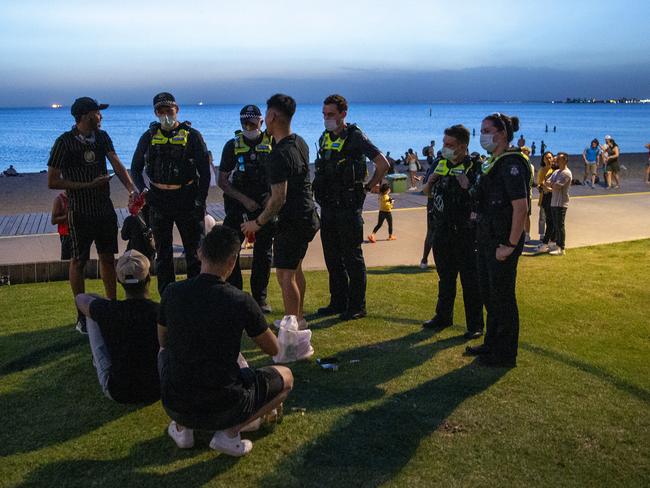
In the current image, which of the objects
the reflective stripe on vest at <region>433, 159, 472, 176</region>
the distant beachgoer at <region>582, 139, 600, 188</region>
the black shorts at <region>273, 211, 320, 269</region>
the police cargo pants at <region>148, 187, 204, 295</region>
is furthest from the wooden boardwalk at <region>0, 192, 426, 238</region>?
the reflective stripe on vest at <region>433, 159, 472, 176</region>

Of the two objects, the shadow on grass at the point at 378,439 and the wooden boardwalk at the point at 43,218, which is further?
the wooden boardwalk at the point at 43,218

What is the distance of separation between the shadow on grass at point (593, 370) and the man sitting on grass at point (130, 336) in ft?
10.3

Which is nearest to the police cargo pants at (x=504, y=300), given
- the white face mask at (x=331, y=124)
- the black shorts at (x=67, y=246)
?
the white face mask at (x=331, y=124)

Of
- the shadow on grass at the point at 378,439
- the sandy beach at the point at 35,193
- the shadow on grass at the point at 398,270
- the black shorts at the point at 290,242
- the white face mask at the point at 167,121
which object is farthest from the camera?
the sandy beach at the point at 35,193

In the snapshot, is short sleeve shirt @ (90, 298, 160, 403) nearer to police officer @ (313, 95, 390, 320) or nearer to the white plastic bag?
the white plastic bag

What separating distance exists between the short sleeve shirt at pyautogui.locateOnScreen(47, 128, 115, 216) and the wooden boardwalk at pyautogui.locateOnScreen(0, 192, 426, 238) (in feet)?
22.4

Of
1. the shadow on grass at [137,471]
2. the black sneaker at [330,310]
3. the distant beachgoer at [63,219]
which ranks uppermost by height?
the distant beachgoer at [63,219]

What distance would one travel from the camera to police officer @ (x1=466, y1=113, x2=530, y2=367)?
16.3ft

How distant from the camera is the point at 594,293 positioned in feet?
24.9

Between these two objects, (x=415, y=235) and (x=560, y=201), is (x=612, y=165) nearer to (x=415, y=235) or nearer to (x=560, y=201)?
(x=415, y=235)

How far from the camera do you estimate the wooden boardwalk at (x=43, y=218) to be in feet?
41.6

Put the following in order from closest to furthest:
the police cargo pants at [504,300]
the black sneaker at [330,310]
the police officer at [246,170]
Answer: the police cargo pants at [504,300], the police officer at [246,170], the black sneaker at [330,310]

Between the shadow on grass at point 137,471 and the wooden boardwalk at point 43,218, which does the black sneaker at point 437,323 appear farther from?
the wooden boardwalk at point 43,218

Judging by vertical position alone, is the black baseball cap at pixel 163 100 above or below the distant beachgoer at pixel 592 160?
above
